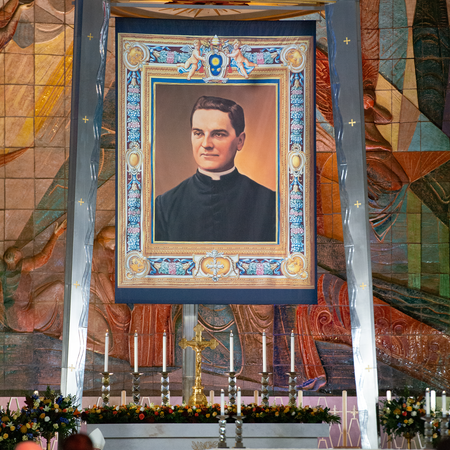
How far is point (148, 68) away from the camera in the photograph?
7.00 meters

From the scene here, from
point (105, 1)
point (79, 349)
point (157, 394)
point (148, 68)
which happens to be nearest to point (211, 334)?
point (157, 394)

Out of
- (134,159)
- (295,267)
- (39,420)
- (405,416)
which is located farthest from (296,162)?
(39,420)

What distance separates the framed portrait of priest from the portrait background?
0.01m

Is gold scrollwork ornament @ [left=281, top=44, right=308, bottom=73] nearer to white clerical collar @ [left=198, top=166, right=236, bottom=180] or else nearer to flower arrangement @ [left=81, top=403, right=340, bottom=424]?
white clerical collar @ [left=198, top=166, right=236, bottom=180]

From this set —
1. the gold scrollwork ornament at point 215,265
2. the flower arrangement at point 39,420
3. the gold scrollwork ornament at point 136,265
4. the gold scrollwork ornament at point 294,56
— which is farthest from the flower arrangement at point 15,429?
the gold scrollwork ornament at point 294,56

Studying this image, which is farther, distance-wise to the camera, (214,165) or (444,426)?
(214,165)

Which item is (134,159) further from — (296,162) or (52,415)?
(52,415)

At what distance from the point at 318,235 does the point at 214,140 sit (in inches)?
115

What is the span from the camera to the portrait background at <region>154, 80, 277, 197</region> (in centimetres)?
709

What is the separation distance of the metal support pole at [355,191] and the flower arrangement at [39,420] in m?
2.57

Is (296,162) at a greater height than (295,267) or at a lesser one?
greater

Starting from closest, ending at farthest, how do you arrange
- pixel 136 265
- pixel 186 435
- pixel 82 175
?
pixel 186 435 < pixel 82 175 < pixel 136 265

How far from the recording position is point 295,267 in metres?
6.98

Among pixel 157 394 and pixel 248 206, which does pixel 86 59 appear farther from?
pixel 157 394
